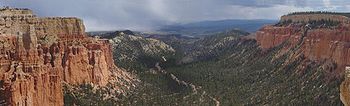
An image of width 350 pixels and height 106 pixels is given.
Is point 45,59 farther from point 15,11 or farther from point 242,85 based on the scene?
point 242,85

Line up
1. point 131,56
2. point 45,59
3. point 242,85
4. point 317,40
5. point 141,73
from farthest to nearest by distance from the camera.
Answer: point 131,56, point 141,73, point 242,85, point 317,40, point 45,59

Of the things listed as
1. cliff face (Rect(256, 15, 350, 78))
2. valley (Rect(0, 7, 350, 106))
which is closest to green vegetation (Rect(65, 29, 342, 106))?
valley (Rect(0, 7, 350, 106))

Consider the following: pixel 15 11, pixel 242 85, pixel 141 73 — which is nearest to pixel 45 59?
pixel 15 11

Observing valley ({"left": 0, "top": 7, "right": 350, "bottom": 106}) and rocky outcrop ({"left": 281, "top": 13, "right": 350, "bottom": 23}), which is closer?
valley ({"left": 0, "top": 7, "right": 350, "bottom": 106})

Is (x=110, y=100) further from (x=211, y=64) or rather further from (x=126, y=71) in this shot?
(x=211, y=64)

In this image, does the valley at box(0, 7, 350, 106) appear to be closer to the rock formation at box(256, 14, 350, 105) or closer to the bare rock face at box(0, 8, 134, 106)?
the bare rock face at box(0, 8, 134, 106)

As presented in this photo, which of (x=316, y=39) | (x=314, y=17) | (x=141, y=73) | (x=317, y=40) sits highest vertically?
(x=314, y=17)

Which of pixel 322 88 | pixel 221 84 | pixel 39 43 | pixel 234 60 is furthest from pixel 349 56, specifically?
pixel 234 60

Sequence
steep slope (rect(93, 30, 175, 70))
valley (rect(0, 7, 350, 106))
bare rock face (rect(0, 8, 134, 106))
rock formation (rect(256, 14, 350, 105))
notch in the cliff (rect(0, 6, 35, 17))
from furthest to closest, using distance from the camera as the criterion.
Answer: steep slope (rect(93, 30, 175, 70)), rock formation (rect(256, 14, 350, 105)), notch in the cliff (rect(0, 6, 35, 17)), valley (rect(0, 7, 350, 106)), bare rock face (rect(0, 8, 134, 106))
